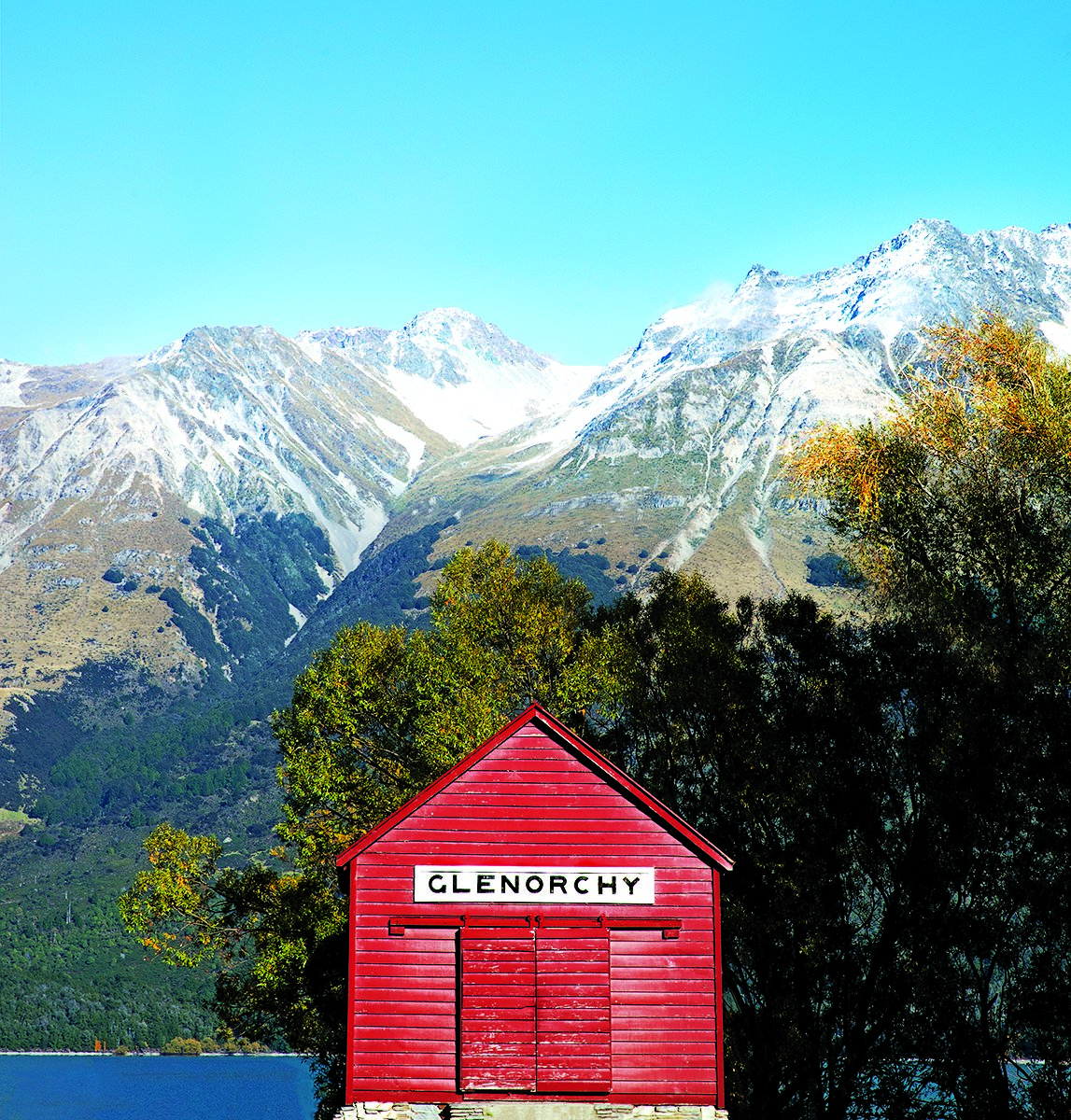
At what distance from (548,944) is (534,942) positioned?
32 centimetres

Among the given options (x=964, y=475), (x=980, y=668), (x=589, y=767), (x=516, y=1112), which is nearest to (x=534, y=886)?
(x=589, y=767)

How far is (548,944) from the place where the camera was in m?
30.4

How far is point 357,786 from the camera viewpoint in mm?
42594

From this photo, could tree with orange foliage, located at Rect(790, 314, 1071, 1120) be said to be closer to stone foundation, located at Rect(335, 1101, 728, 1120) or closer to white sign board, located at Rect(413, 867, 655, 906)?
stone foundation, located at Rect(335, 1101, 728, 1120)

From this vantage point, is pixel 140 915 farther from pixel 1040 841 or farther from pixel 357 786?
pixel 1040 841

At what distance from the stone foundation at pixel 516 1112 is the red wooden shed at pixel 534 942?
18cm

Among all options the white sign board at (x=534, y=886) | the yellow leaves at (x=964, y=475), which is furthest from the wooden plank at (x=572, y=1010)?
the yellow leaves at (x=964, y=475)

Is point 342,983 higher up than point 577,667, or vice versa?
point 577,667

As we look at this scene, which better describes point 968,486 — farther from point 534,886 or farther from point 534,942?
point 534,942

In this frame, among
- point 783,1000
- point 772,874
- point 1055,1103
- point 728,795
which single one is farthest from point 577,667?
point 1055,1103

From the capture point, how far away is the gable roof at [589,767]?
30656 mm

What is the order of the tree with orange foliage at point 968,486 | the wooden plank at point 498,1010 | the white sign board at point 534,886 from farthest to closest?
the tree with orange foliage at point 968,486 < the white sign board at point 534,886 < the wooden plank at point 498,1010

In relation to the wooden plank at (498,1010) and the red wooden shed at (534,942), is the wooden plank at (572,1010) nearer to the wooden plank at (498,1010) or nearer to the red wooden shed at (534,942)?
the red wooden shed at (534,942)

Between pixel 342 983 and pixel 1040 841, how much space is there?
2004 centimetres
